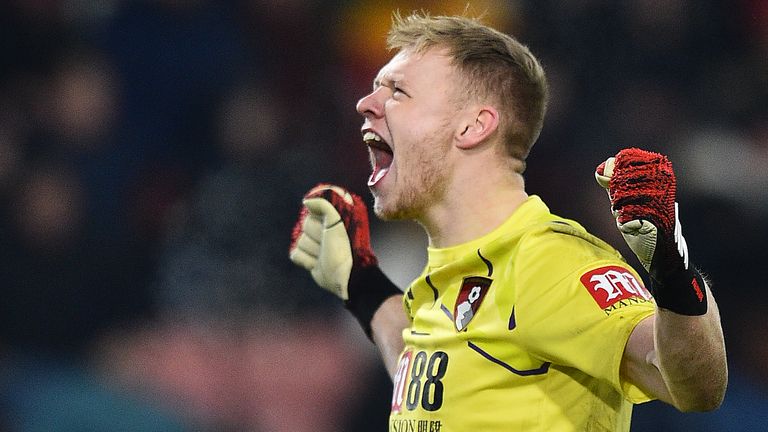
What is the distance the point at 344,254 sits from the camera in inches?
112

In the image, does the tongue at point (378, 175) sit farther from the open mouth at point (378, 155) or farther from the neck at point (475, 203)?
the neck at point (475, 203)

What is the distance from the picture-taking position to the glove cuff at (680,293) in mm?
1544

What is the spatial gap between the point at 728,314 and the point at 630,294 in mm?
2288

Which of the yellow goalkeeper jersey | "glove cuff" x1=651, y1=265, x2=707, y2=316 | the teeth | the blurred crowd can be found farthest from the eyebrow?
the blurred crowd

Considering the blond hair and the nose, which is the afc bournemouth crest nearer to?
the blond hair

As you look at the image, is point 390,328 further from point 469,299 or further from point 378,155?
point 469,299

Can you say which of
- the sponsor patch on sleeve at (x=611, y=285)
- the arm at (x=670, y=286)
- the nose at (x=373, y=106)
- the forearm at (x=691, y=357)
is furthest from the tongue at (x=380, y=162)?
the forearm at (x=691, y=357)

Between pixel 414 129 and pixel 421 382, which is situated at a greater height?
pixel 414 129

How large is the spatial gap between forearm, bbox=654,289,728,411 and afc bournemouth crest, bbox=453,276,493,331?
0.49 metres

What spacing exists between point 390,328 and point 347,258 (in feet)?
0.82

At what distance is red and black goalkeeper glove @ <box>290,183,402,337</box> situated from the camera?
9.22 ft

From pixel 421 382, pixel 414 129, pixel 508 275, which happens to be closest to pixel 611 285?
pixel 508 275

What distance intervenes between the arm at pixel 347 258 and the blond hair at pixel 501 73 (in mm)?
638

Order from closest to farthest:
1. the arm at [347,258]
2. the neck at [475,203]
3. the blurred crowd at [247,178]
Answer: the neck at [475,203], the arm at [347,258], the blurred crowd at [247,178]
